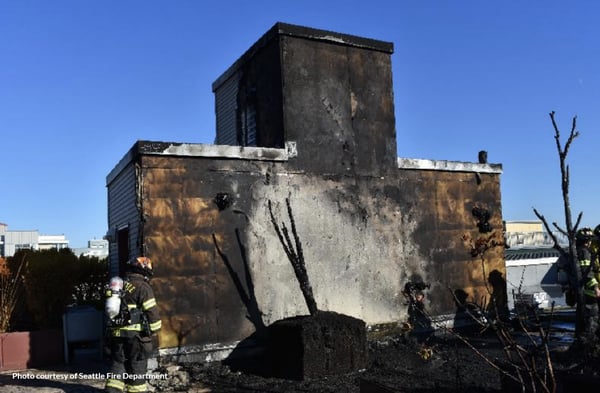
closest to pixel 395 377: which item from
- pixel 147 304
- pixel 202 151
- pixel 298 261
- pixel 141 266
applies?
pixel 298 261

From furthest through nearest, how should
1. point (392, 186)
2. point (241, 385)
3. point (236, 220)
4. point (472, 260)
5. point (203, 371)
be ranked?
point (472, 260), point (392, 186), point (236, 220), point (203, 371), point (241, 385)

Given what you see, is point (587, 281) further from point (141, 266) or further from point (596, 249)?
point (141, 266)

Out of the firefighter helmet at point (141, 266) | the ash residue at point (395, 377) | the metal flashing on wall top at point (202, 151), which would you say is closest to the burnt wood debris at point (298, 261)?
the metal flashing on wall top at point (202, 151)

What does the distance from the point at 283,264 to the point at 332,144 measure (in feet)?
8.97

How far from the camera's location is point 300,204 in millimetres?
10273

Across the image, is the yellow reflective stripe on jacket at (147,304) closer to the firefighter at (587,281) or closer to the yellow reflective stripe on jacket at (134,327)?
the yellow reflective stripe on jacket at (134,327)

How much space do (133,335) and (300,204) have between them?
4.15 meters

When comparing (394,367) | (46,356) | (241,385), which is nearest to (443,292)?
(394,367)

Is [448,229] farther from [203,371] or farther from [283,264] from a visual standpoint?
[203,371]

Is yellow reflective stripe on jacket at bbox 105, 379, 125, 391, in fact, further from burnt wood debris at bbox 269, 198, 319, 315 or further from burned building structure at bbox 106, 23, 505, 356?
burnt wood debris at bbox 269, 198, 319, 315

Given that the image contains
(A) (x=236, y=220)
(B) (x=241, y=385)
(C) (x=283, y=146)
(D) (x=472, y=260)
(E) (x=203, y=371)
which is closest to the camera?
(B) (x=241, y=385)

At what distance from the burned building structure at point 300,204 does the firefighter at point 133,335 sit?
1.24 m

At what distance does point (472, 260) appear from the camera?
40.6 feet

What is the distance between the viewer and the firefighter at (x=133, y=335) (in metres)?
7.23
